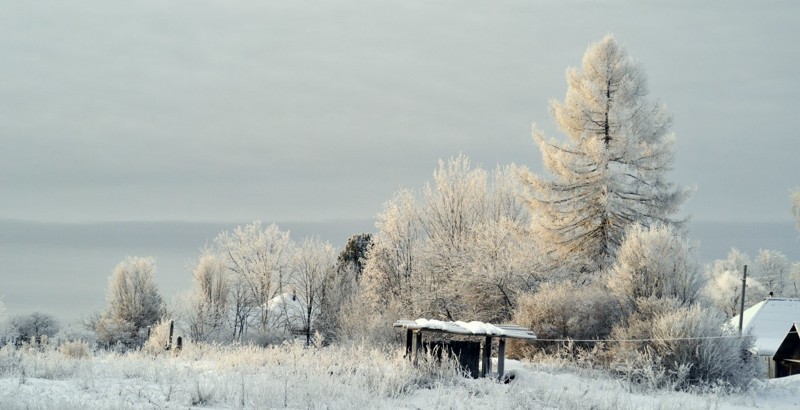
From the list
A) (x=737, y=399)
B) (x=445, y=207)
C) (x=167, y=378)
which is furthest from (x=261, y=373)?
(x=445, y=207)

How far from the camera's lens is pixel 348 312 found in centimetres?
3859

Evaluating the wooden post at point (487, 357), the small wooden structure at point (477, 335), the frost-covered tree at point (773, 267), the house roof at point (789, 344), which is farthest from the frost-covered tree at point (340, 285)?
the frost-covered tree at point (773, 267)

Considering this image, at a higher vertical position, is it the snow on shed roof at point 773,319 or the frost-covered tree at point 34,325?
the snow on shed roof at point 773,319

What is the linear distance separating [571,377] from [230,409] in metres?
8.37

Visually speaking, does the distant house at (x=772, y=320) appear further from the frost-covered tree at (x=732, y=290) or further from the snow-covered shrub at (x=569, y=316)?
the snow-covered shrub at (x=569, y=316)

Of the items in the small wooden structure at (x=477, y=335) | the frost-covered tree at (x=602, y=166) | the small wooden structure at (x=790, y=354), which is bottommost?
the small wooden structure at (x=790, y=354)

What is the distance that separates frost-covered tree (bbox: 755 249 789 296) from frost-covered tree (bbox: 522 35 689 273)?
3709 cm

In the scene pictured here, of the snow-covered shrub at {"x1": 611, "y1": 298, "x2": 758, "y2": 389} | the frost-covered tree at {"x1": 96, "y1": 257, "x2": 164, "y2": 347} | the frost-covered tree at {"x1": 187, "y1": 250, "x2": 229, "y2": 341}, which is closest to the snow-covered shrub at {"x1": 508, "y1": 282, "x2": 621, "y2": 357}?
the snow-covered shrub at {"x1": 611, "y1": 298, "x2": 758, "y2": 389}

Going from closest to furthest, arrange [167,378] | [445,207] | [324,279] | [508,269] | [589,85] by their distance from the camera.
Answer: [167,378]
[508,269]
[589,85]
[445,207]
[324,279]

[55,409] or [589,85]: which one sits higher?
[589,85]

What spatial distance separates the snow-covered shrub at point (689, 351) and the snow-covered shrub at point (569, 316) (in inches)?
110

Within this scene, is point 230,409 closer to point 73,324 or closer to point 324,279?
point 324,279

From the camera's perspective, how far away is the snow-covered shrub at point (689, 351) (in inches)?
707

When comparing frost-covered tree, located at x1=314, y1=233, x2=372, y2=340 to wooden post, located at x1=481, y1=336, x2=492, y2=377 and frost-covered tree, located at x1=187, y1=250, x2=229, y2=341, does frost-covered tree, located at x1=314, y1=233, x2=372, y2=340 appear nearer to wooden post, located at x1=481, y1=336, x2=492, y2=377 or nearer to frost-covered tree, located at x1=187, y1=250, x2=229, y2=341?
frost-covered tree, located at x1=187, y1=250, x2=229, y2=341
